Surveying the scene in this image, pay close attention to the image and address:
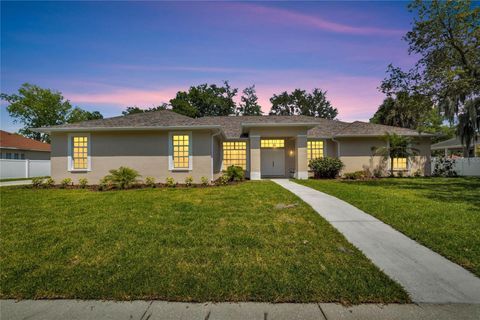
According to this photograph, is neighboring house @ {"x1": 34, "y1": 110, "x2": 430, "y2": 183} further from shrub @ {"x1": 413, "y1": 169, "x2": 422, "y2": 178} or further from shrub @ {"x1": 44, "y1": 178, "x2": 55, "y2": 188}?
shrub @ {"x1": 413, "y1": 169, "x2": 422, "y2": 178}

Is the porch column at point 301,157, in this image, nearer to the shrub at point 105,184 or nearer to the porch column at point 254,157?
the porch column at point 254,157

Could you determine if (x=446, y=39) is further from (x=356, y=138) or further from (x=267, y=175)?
(x=267, y=175)

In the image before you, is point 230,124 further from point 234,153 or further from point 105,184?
point 105,184

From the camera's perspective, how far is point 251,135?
14.1 metres

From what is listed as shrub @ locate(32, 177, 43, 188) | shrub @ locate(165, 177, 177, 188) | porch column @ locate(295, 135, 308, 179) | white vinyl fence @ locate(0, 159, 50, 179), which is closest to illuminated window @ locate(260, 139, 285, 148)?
porch column @ locate(295, 135, 308, 179)

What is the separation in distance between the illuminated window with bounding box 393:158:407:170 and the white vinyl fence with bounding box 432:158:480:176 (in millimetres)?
3850

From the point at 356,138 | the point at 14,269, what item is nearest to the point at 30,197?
the point at 14,269

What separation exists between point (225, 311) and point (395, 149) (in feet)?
55.3

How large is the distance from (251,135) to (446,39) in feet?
38.3

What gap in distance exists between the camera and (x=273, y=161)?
1672 centimetres

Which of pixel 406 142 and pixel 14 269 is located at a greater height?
pixel 406 142

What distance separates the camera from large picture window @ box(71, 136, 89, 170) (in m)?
12.7

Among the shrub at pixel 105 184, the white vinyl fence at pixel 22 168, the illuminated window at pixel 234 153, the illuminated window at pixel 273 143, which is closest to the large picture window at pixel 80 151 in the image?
the shrub at pixel 105 184

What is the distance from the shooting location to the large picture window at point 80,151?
12.7 metres
